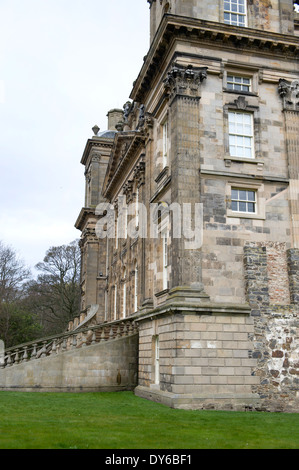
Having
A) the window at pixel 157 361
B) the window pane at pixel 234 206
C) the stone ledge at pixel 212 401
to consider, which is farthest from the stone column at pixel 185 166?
the stone ledge at pixel 212 401

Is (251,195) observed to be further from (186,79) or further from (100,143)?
(100,143)

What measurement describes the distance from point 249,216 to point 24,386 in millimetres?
12630

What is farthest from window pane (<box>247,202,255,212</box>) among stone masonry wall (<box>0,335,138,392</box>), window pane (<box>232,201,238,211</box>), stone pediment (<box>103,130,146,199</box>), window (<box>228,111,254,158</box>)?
stone masonry wall (<box>0,335,138,392</box>)

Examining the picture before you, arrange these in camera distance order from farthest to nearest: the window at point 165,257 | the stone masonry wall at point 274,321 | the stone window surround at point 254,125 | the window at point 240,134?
1. the window at point 165,257
2. the window at point 240,134
3. the stone window surround at point 254,125
4. the stone masonry wall at point 274,321

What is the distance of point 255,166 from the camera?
818 inches

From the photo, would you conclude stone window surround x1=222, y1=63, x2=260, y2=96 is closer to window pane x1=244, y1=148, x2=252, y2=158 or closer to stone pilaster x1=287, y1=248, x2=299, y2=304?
window pane x1=244, y1=148, x2=252, y2=158

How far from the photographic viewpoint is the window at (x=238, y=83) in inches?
854

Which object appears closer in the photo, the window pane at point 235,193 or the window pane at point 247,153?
the window pane at point 235,193

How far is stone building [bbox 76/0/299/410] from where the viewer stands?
17.9m

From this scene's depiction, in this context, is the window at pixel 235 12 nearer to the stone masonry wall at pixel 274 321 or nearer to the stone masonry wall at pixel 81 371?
the stone masonry wall at pixel 274 321

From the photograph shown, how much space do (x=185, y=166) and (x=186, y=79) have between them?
391cm

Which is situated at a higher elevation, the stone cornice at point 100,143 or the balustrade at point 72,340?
the stone cornice at point 100,143

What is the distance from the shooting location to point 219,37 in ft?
70.0
